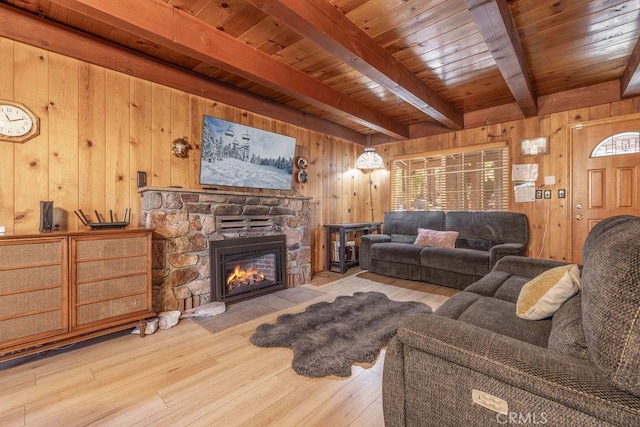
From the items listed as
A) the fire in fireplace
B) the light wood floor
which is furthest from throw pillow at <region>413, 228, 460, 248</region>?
the light wood floor

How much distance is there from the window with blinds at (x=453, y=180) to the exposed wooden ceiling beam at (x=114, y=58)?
248cm

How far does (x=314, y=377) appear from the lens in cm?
177

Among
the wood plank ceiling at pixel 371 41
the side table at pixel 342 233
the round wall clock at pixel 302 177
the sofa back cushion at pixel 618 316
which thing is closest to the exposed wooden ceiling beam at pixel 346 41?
the wood plank ceiling at pixel 371 41

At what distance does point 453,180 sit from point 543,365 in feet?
13.3

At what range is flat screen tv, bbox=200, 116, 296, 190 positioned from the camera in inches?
122

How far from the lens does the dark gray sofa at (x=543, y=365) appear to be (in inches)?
28.6

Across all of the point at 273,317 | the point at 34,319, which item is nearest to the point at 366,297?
the point at 273,317

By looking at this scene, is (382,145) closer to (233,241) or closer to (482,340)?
(233,241)

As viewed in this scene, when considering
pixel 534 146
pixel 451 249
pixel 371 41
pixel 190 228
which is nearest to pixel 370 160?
pixel 451 249

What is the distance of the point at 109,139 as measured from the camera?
2.53 metres

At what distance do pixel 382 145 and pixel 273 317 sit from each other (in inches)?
148

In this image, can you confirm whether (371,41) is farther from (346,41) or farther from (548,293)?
(548,293)

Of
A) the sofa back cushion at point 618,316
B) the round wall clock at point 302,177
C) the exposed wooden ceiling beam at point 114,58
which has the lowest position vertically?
the sofa back cushion at point 618,316

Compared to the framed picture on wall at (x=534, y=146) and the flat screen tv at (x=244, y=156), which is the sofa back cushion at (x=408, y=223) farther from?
the flat screen tv at (x=244, y=156)
